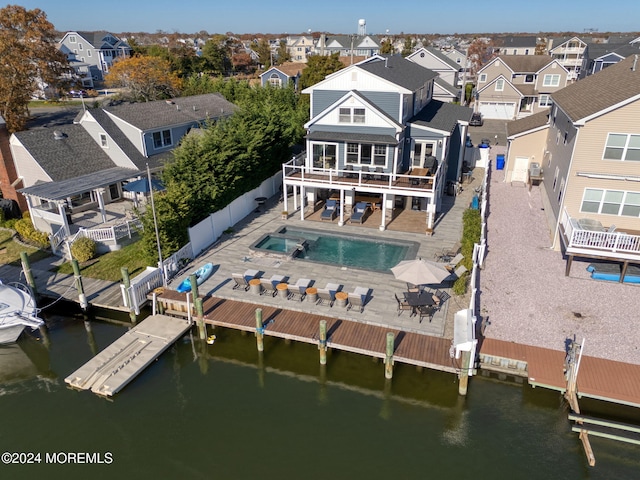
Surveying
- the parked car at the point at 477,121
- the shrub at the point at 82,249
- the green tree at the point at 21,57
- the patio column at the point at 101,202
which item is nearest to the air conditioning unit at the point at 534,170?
the parked car at the point at 477,121

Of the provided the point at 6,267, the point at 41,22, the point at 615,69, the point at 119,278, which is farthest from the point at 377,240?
the point at 41,22

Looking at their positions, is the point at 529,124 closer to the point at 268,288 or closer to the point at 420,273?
the point at 420,273

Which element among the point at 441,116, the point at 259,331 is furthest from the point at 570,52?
the point at 259,331

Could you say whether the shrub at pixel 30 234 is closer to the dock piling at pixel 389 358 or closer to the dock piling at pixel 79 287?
the dock piling at pixel 79 287

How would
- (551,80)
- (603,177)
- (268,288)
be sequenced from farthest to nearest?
(551,80) → (603,177) → (268,288)

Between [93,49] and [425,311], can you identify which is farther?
[93,49]

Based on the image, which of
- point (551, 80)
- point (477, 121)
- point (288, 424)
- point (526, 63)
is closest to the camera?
point (288, 424)

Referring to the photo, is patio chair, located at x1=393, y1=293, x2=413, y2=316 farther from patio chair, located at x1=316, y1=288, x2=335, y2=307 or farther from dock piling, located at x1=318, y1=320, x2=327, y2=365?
dock piling, located at x1=318, y1=320, x2=327, y2=365
